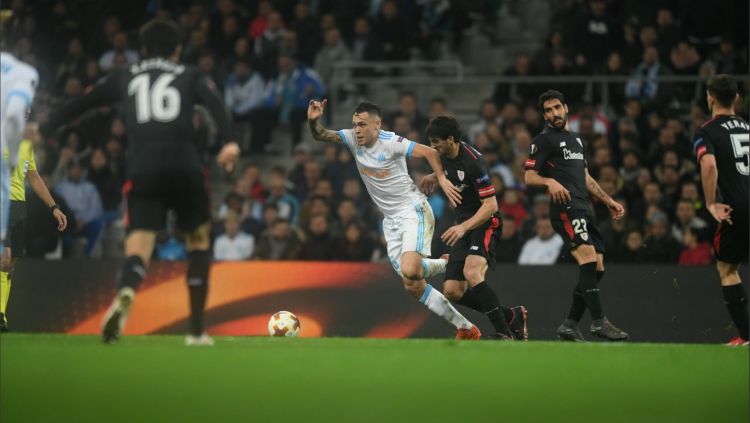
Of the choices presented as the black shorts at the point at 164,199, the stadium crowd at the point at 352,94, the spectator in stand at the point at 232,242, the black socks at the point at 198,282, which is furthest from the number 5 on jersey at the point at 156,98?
the spectator in stand at the point at 232,242

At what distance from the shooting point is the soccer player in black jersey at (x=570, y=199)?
35.8ft

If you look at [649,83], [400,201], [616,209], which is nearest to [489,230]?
[400,201]

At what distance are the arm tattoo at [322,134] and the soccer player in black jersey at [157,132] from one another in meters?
2.58

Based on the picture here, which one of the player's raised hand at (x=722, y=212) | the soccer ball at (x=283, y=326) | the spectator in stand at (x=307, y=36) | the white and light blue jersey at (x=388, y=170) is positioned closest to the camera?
the player's raised hand at (x=722, y=212)

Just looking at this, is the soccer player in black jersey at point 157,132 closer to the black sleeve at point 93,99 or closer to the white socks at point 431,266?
the black sleeve at point 93,99

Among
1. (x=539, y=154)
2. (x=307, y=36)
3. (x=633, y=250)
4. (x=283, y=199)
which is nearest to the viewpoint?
(x=539, y=154)

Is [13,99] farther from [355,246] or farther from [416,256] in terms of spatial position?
[355,246]

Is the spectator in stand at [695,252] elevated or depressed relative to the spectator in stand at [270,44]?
depressed

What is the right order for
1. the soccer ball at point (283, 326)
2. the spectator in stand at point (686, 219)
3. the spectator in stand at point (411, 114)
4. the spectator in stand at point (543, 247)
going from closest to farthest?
the soccer ball at point (283, 326) → the spectator in stand at point (543, 247) → the spectator in stand at point (686, 219) → the spectator in stand at point (411, 114)

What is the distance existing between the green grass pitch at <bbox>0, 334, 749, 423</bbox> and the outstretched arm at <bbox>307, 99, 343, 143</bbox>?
2.73m

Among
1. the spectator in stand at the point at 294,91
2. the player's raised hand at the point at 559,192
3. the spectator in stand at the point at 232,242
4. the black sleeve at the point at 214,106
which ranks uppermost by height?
the spectator in stand at the point at 294,91

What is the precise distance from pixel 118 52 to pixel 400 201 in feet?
36.2

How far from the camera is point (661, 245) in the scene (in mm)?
15289

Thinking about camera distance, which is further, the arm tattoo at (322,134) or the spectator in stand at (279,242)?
the spectator in stand at (279,242)
